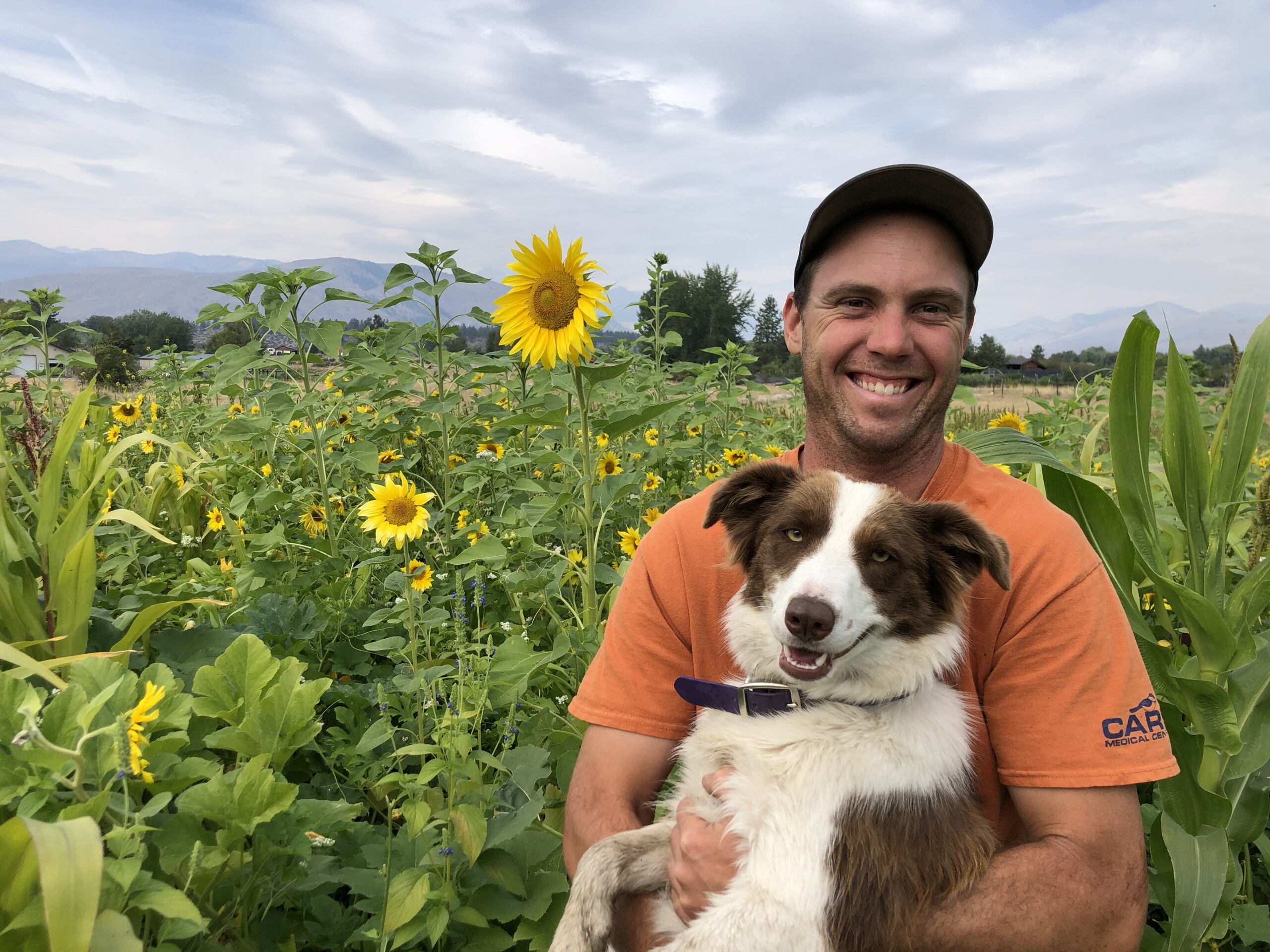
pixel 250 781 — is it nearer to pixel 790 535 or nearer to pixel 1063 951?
pixel 790 535

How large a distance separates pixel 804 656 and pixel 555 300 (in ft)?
4.96

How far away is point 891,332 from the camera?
2.36m

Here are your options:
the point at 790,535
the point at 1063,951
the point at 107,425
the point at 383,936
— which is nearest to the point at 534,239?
the point at 790,535

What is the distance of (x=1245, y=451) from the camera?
2281mm

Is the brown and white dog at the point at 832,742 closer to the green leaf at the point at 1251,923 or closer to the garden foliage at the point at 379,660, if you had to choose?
the garden foliage at the point at 379,660

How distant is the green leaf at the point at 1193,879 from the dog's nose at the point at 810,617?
1.38m

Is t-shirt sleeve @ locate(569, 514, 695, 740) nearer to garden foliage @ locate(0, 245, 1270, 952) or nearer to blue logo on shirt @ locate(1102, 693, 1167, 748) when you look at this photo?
garden foliage @ locate(0, 245, 1270, 952)

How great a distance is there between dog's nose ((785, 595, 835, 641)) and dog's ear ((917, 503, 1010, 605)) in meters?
0.41

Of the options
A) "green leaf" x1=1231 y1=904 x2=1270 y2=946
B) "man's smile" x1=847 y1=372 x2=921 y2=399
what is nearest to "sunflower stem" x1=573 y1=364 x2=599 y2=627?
"man's smile" x1=847 y1=372 x2=921 y2=399

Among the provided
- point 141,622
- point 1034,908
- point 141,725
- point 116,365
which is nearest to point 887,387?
point 1034,908

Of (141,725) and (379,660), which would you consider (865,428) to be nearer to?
(141,725)

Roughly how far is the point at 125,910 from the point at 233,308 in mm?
3369

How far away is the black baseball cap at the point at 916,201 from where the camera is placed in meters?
2.33

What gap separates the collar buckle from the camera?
6.88 feet
